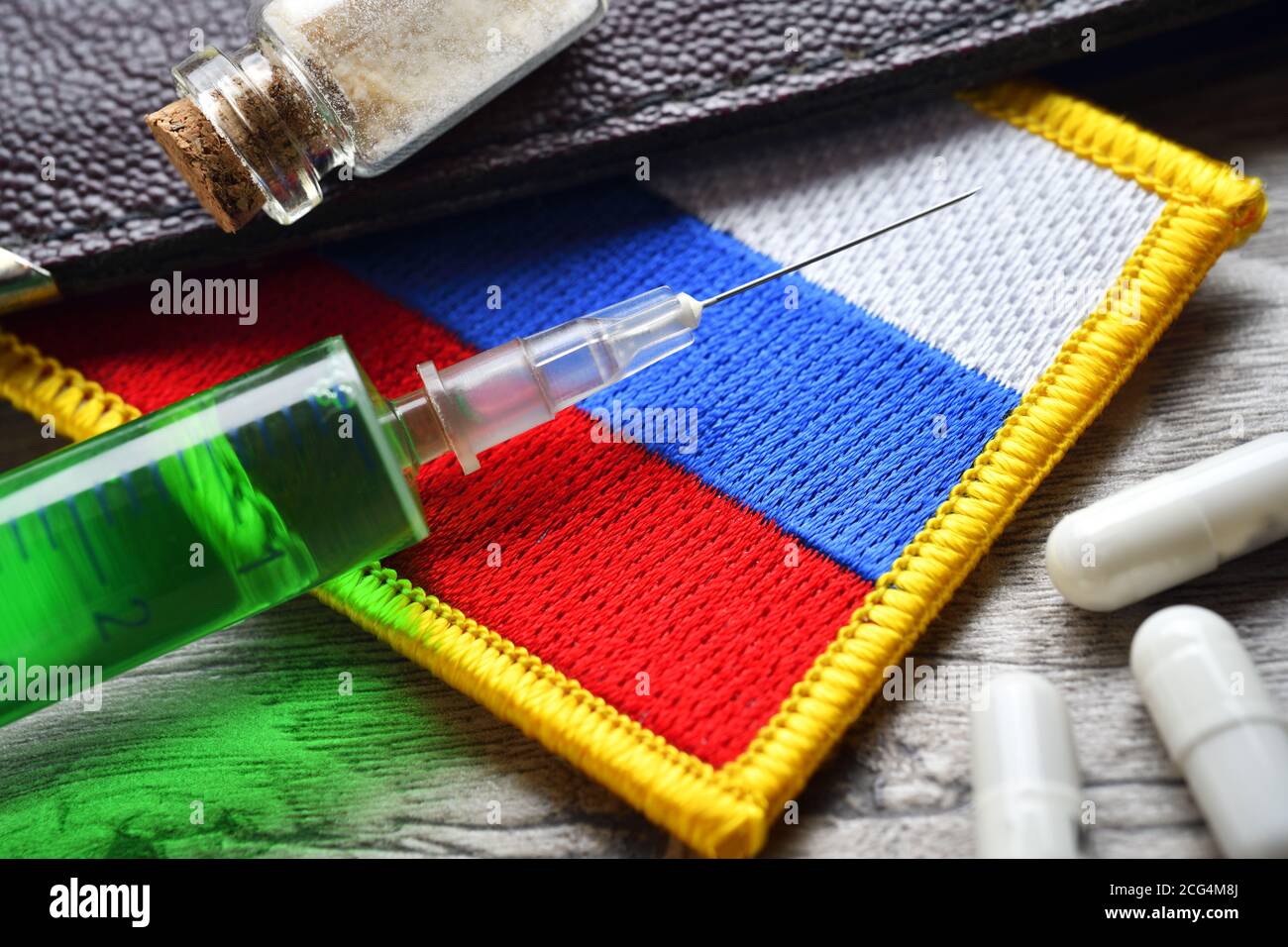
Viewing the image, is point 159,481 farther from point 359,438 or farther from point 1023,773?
point 1023,773

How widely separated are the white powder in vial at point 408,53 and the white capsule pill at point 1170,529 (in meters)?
0.37

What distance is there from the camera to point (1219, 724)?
45 centimetres

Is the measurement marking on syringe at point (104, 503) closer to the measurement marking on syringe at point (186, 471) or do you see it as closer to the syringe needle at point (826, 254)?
the measurement marking on syringe at point (186, 471)

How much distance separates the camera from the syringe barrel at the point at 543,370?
1.75 feet

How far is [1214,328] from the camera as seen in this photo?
24.4 inches

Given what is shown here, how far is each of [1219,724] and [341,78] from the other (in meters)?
0.50

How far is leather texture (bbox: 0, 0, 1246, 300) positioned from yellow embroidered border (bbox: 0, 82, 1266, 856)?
0.19 feet

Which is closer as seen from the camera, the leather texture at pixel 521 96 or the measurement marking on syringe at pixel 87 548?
the measurement marking on syringe at pixel 87 548

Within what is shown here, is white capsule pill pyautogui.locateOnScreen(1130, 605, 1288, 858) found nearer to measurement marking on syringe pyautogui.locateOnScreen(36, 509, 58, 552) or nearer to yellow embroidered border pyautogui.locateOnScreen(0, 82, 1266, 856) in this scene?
yellow embroidered border pyautogui.locateOnScreen(0, 82, 1266, 856)

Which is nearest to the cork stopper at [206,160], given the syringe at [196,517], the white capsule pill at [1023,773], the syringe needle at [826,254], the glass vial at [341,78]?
the glass vial at [341,78]

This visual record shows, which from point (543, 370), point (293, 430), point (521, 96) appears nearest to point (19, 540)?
point (293, 430)

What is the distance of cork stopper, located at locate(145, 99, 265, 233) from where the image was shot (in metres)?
0.54

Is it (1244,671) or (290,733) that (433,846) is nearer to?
(290,733)

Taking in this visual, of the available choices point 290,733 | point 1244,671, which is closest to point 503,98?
point 290,733
